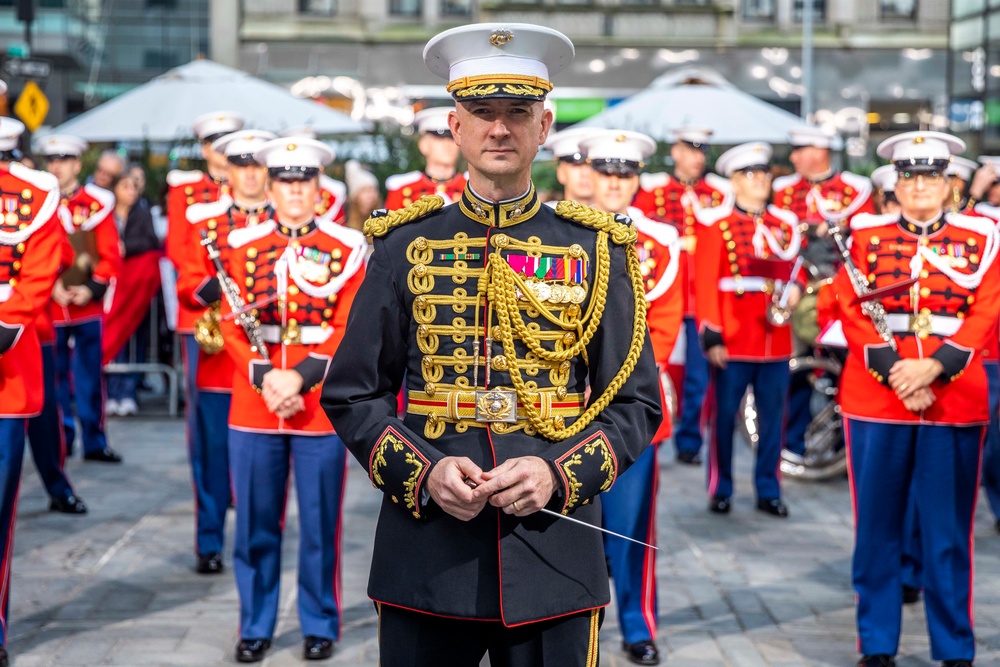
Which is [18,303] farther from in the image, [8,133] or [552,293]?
[552,293]

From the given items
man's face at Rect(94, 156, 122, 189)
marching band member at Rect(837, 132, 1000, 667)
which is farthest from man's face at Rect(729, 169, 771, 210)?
man's face at Rect(94, 156, 122, 189)

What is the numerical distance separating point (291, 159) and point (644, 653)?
2497 mm

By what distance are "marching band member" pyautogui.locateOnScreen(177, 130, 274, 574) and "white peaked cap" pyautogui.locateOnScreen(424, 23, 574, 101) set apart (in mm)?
3493

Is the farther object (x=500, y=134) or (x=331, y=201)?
(x=331, y=201)

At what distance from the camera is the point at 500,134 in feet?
10.6

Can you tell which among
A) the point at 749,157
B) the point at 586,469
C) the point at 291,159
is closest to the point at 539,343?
the point at 586,469

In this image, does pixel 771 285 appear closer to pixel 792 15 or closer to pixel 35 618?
pixel 35 618

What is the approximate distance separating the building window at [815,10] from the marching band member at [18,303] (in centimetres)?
2740

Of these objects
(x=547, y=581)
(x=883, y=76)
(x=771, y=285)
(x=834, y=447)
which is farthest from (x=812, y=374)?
(x=883, y=76)

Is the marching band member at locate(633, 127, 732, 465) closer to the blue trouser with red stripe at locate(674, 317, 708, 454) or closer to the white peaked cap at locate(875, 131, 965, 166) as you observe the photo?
the blue trouser with red stripe at locate(674, 317, 708, 454)

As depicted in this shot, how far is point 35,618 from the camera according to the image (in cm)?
634

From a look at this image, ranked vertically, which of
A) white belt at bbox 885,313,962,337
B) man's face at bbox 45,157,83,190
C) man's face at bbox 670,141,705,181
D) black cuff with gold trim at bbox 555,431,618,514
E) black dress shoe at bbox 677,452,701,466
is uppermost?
man's face at bbox 670,141,705,181

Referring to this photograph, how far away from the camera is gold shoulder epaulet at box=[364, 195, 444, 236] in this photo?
134 inches

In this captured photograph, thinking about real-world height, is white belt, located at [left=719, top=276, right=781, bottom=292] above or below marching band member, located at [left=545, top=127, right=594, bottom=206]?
below
